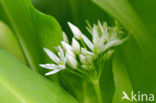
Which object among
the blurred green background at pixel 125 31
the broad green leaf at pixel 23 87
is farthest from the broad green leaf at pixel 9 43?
the broad green leaf at pixel 23 87

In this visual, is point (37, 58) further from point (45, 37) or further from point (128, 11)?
point (128, 11)

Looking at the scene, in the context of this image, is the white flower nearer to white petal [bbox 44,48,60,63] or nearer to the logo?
white petal [bbox 44,48,60,63]

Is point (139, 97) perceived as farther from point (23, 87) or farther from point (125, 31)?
point (23, 87)

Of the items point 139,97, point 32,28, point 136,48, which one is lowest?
point 139,97

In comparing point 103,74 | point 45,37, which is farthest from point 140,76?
point 45,37

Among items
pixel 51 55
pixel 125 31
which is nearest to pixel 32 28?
pixel 51 55
